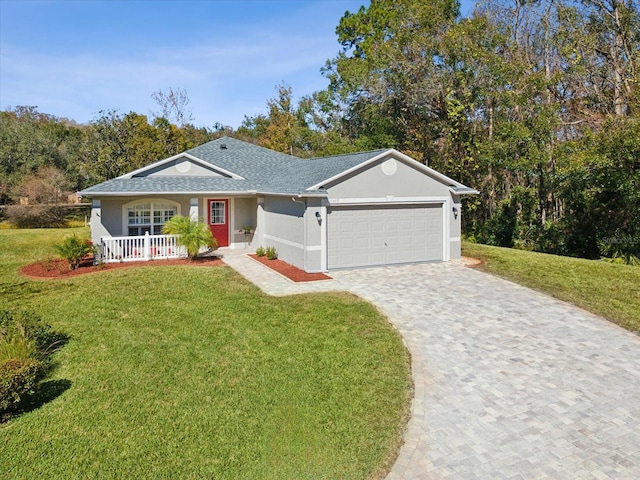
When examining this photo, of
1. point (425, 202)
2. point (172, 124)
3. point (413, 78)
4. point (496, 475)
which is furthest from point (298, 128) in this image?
point (496, 475)

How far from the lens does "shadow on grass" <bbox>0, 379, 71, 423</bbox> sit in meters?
6.42

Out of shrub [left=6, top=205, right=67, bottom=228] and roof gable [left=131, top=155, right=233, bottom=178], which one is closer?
roof gable [left=131, top=155, right=233, bottom=178]

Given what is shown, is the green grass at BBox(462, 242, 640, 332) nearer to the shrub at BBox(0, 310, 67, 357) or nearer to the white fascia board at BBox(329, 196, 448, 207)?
the white fascia board at BBox(329, 196, 448, 207)

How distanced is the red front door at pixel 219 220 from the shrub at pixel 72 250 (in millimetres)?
5213

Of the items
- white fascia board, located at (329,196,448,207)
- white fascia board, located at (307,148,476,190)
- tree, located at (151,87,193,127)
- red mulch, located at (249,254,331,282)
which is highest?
tree, located at (151,87,193,127)

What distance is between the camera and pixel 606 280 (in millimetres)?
→ 13648

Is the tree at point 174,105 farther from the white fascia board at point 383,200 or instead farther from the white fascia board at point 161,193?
the white fascia board at point 383,200

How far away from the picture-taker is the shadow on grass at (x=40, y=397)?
21.1 feet

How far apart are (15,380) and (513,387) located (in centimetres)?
749

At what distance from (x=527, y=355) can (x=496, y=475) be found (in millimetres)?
3774

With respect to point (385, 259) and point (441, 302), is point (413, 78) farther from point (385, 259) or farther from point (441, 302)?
point (441, 302)

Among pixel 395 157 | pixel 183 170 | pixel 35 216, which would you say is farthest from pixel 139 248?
pixel 35 216

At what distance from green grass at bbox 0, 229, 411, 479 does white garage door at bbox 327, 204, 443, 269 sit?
3878 mm

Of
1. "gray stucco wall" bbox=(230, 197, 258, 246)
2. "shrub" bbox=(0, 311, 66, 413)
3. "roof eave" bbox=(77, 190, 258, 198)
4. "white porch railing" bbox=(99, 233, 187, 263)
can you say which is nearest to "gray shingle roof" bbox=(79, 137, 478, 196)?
"roof eave" bbox=(77, 190, 258, 198)
